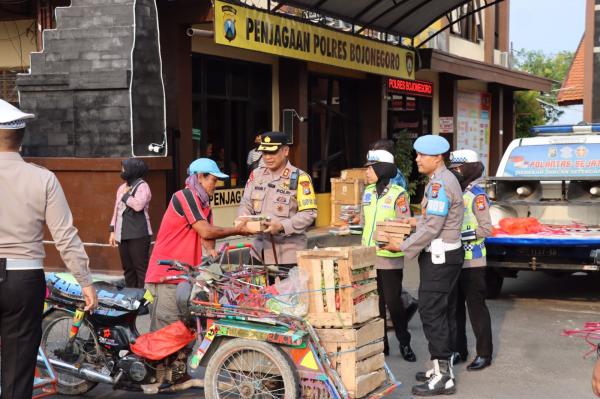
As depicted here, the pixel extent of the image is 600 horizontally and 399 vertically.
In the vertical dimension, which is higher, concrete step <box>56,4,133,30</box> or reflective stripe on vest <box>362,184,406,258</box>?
concrete step <box>56,4,133,30</box>

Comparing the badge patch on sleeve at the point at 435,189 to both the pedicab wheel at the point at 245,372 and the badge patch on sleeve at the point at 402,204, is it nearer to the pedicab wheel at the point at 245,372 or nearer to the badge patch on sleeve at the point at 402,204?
the badge patch on sleeve at the point at 402,204

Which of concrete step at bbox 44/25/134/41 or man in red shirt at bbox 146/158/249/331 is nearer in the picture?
man in red shirt at bbox 146/158/249/331

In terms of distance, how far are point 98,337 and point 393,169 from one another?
287 centimetres

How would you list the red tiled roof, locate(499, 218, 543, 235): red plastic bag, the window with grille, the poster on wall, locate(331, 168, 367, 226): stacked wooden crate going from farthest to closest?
the red tiled roof, the poster on wall, the window with grille, locate(331, 168, 367, 226): stacked wooden crate, locate(499, 218, 543, 235): red plastic bag

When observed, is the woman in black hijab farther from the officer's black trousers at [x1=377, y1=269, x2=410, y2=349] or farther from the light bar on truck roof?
the light bar on truck roof

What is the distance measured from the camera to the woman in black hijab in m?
8.73

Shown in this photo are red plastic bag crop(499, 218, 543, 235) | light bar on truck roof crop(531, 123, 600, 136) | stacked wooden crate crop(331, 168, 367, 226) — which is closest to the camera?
red plastic bag crop(499, 218, 543, 235)

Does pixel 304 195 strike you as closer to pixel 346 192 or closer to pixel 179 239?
pixel 179 239

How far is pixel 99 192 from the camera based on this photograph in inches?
435

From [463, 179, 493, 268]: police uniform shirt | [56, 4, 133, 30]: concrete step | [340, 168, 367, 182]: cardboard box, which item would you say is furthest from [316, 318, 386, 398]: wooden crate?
[340, 168, 367, 182]: cardboard box

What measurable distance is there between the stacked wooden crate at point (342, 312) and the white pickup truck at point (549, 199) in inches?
185

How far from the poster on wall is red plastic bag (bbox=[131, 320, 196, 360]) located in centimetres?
2007

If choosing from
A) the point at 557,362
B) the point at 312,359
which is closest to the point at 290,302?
the point at 312,359

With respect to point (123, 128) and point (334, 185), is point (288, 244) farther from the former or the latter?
point (334, 185)
